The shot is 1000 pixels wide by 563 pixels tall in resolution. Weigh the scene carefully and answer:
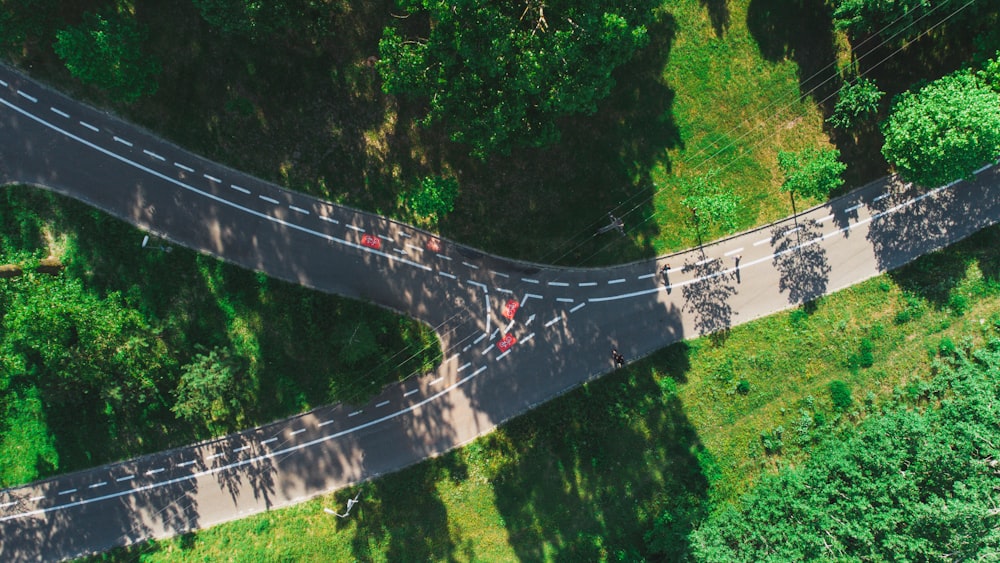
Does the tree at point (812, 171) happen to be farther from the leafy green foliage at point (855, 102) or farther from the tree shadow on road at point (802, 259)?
the tree shadow on road at point (802, 259)

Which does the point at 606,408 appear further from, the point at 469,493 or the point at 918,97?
the point at 918,97

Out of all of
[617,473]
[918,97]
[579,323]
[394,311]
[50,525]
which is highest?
[918,97]

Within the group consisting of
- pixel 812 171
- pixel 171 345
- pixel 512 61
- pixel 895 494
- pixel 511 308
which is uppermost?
pixel 512 61

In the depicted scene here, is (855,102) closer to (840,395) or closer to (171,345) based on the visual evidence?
(840,395)

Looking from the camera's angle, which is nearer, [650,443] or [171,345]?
[171,345]

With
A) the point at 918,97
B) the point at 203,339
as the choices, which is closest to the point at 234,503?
the point at 203,339

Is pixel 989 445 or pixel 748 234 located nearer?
pixel 989 445

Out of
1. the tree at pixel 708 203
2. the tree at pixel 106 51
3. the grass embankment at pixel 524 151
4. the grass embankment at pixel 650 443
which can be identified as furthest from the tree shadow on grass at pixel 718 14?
the tree at pixel 106 51

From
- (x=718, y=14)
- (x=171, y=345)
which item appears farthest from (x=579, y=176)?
(x=171, y=345)
